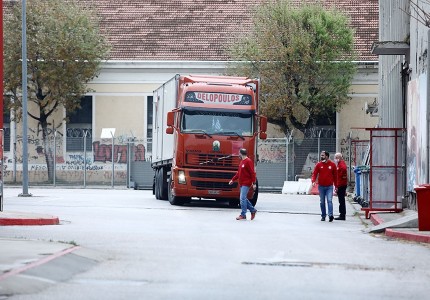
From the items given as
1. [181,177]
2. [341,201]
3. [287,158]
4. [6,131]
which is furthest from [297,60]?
[341,201]

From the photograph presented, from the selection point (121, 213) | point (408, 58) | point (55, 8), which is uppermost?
point (55, 8)

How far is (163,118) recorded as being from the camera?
39.2 metres

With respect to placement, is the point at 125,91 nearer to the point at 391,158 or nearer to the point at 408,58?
the point at 408,58

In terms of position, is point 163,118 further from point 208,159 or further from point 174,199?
point 208,159

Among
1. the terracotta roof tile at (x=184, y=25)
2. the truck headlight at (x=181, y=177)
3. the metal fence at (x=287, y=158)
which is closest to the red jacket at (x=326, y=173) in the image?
the truck headlight at (x=181, y=177)

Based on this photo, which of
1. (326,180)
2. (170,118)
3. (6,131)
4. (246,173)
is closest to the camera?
(246,173)

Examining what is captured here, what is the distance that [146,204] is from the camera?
3669cm

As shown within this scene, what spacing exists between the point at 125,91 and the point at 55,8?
550 cm

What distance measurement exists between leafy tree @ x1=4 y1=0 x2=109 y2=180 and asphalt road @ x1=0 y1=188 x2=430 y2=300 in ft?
96.7

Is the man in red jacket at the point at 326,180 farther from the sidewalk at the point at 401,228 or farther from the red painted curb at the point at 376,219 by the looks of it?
the sidewalk at the point at 401,228

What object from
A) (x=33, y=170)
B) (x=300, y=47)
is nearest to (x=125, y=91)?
(x=33, y=170)

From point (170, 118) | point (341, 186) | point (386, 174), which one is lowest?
point (341, 186)

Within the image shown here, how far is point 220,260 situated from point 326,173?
12650mm

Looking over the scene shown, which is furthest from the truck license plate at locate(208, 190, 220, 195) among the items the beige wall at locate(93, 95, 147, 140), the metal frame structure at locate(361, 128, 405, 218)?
the beige wall at locate(93, 95, 147, 140)
